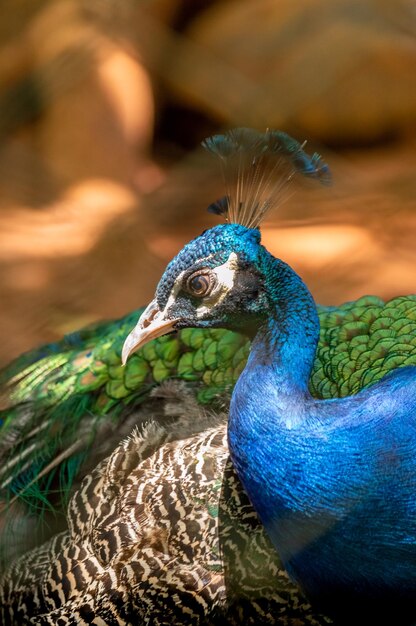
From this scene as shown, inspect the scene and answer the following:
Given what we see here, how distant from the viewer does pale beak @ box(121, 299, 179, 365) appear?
→ 1.91 meters

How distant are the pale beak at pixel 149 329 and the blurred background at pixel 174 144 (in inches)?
42.9

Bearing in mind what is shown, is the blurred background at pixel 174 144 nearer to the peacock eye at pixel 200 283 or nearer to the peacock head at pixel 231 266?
the peacock head at pixel 231 266

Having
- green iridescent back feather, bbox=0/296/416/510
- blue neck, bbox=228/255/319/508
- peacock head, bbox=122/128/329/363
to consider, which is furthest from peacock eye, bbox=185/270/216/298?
green iridescent back feather, bbox=0/296/416/510

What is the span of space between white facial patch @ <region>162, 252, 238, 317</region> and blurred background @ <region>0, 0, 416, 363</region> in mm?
Answer: 1142

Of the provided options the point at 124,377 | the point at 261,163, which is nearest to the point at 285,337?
the point at 261,163

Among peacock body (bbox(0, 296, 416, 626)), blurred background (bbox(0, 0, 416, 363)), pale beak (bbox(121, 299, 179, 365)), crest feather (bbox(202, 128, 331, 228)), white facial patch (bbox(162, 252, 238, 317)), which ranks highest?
blurred background (bbox(0, 0, 416, 363))

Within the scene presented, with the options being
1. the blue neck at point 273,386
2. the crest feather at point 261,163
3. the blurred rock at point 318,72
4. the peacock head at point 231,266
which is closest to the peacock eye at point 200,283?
the peacock head at point 231,266

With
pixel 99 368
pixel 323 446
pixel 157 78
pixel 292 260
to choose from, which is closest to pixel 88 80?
pixel 157 78

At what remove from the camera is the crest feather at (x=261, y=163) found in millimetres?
→ 1994

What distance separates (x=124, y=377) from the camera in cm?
233

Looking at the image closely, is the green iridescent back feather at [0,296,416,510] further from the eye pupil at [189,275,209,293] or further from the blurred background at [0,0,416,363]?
the blurred background at [0,0,416,363]

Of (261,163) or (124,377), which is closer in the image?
(261,163)

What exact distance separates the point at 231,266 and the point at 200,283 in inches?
3.1

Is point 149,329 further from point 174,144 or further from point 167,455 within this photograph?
point 174,144
